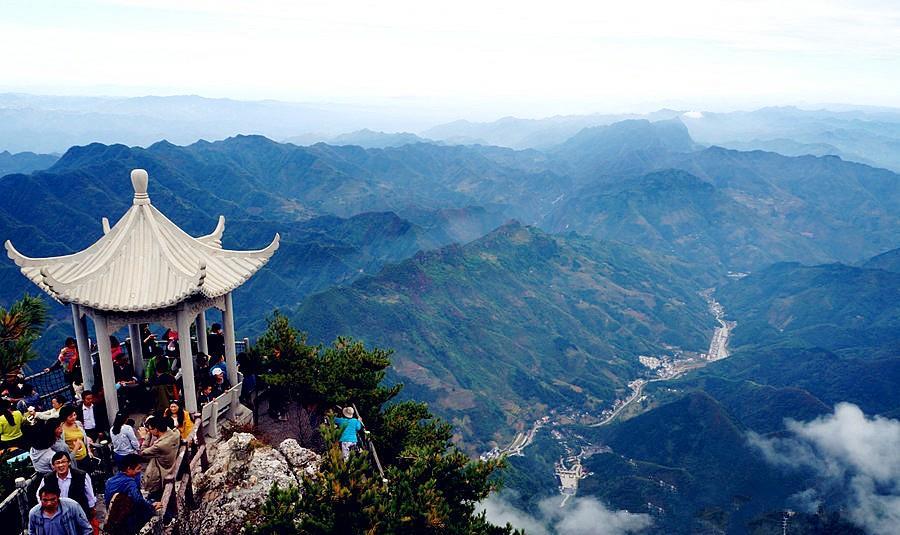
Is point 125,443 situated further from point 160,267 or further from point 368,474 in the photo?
point 368,474

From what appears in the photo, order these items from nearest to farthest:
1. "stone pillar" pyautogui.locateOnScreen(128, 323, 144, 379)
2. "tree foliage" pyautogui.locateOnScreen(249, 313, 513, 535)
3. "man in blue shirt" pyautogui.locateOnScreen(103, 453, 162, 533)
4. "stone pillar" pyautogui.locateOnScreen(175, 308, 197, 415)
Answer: "man in blue shirt" pyautogui.locateOnScreen(103, 453, 162, 533) → "tree foliage" pyautogui.locateOnScreen(249, 313, 513, 535) → "stone pillar" pyautogui.locateOnScreen(175, 308, 197, 415) → "stone pillar" pyautogui.locateOnScreen(128, 323, 144, 379)

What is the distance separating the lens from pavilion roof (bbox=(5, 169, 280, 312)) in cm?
1950

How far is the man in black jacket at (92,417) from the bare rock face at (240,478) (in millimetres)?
3984

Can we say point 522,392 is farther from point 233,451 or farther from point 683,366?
point 233,451

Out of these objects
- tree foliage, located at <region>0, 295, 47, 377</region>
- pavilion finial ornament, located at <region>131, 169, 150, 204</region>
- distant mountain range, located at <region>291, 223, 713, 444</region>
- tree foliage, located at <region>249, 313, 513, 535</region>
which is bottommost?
distant mountain range, located at <region>291, 223, 713, 444</region>

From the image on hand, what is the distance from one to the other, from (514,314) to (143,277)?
163046 mm

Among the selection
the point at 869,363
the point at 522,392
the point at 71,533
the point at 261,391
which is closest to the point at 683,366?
the point at 869,363

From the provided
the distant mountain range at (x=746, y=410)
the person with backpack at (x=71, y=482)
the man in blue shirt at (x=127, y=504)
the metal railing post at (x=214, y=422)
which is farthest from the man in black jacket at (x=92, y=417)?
the distant mountain range at (x=746, y=410)

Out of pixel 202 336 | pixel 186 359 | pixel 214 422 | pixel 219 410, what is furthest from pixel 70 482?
pixel 202 336

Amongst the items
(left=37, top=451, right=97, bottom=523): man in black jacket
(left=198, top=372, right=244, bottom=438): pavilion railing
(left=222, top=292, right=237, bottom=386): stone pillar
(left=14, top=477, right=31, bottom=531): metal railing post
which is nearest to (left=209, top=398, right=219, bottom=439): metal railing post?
(left=198, top=372, right=244, bottom=438): pavilion railing

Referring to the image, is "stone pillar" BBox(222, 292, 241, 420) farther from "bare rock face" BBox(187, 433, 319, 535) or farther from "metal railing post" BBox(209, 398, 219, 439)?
"bare rock face" BBox(187, 433, 319, 535)

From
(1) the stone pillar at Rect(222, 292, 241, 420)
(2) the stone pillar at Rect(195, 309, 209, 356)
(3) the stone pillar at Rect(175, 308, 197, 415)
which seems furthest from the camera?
(2) the stone pillar at Rect(195, 309, 209, 356)

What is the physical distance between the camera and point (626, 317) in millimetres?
196500

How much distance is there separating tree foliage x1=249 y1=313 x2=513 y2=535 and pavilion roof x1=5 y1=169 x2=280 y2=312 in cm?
557
